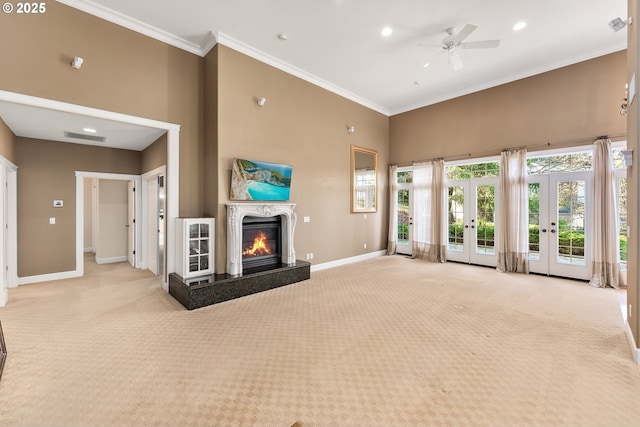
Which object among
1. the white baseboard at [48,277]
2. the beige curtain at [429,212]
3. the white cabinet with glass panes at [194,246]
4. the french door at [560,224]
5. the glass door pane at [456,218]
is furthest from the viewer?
the beige curtain at [429,212]

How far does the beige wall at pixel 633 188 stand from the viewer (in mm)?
2426

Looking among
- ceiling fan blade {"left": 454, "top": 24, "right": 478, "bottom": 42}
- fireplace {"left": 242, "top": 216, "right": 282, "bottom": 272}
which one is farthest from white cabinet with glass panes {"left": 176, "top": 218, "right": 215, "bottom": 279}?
ceiling fan blade {"left": 454, "top": 24, "right": 478, "bottom": 42}

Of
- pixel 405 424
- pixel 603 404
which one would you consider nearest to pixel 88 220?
pixel 405 424

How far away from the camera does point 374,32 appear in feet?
14.0

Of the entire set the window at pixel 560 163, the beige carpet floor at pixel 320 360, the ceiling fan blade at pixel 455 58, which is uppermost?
the ceiling fan blade at pixel 455 58

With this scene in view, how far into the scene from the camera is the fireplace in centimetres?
480

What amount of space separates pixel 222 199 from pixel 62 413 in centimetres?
307

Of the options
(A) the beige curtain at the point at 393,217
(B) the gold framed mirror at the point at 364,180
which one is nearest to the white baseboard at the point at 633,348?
(B) the gold framed mirror at the point at 364,180

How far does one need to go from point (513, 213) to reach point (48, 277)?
9.29 metres

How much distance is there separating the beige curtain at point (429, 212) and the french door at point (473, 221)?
25 centimetres

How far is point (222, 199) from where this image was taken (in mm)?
4438

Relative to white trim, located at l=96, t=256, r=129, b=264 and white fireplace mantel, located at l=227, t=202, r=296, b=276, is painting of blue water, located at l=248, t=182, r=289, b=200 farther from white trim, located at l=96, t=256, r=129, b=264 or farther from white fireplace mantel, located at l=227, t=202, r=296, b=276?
white trim, located at l=96, t=256, r=129, b=264

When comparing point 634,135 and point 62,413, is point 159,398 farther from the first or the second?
point 634,135

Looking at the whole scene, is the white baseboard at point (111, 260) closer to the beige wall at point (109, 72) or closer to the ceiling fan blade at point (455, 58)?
the beige wall at point (109, 72)
